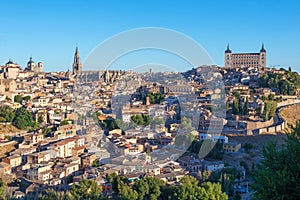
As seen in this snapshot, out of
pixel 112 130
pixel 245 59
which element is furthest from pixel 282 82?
pixel 245 59

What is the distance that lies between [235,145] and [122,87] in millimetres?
9939

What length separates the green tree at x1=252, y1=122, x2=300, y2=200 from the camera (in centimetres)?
245

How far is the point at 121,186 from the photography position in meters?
5.93

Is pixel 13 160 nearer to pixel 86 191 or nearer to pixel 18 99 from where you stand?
pixel 86 191

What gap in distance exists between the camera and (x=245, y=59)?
24922 millimetres

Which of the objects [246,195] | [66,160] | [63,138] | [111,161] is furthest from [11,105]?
[246,195]

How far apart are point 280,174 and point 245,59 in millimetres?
23337

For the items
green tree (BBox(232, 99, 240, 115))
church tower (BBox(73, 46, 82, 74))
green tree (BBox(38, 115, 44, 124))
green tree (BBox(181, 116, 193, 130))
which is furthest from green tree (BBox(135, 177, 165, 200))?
church tower (BBox(73, 46, 82, 74))

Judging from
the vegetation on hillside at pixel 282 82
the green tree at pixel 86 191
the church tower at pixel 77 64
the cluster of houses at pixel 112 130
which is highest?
the church tower at pixel 77 64

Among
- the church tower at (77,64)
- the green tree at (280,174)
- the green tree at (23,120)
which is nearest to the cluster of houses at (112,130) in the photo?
the green tree at (23,120)

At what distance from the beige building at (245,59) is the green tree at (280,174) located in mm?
22565

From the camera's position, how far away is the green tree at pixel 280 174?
2.45m

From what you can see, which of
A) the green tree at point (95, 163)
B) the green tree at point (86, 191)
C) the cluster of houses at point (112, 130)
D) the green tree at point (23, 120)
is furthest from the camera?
the green tree at point (23, 120)

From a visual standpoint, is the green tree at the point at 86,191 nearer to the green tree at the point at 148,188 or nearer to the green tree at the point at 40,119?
the green tree at the point at 148,188
